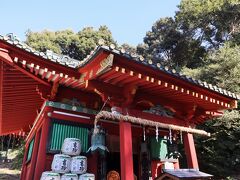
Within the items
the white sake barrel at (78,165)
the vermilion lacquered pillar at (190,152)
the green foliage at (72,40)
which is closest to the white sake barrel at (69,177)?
the white sake barrel at (78,165)

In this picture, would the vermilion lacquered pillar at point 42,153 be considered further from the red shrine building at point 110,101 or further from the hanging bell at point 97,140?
the hanging bell at point 97,140

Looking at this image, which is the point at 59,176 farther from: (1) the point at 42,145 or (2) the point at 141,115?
(2) the point at 141,115

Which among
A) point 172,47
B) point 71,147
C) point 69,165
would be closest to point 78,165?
point 69,165

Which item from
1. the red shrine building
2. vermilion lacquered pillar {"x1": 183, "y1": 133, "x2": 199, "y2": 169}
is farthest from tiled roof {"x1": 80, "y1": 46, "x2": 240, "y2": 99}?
vermilion lacquered pillar {"x1": 183, "y1": 133, "x2": 199, "y2": 169}

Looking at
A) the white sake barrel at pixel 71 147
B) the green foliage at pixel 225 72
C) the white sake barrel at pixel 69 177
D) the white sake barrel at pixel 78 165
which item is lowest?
the white sake barrel at pixel 69 177

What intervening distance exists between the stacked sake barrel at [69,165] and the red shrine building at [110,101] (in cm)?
37

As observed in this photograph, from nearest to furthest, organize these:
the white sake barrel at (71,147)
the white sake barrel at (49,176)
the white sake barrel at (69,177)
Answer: the white sake barrel at (49,176) < the white sake barrel at (69,177) < the white sake barrel at (71,147)

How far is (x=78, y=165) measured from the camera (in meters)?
5.65

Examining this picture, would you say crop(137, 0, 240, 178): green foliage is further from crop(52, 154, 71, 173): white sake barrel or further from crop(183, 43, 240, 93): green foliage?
crop(52, 154, 71, 173): white sake barrel

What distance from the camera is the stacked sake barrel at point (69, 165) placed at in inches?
213

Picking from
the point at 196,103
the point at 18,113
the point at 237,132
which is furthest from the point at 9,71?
the point at 237,132

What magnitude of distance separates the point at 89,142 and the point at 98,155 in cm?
41

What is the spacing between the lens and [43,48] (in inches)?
1283

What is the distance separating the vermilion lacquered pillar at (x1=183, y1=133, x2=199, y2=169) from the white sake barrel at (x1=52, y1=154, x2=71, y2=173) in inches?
126
